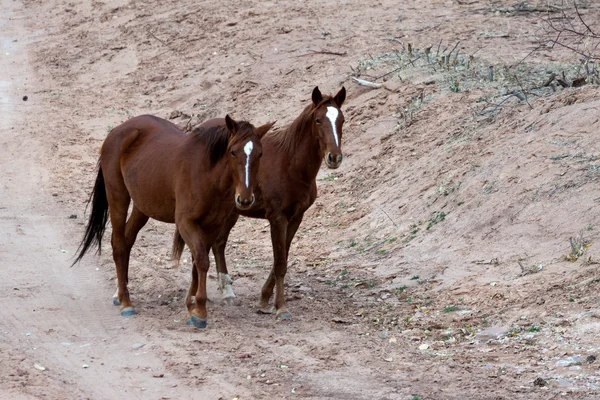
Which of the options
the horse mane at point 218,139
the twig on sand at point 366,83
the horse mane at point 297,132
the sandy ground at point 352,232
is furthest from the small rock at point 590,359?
the twig on sand at point 366,83

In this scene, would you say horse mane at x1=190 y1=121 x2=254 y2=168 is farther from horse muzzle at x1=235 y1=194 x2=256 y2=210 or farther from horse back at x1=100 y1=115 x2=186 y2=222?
horse muzzle at x1=235 y1=194 x2=256 y2=210

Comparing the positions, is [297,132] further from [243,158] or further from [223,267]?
[223,267]

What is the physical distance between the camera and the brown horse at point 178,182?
316 inches

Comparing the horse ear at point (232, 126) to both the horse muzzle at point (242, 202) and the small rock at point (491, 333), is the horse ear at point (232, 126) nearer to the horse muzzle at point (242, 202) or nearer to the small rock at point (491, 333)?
the horse muzzle at point (242, 202)

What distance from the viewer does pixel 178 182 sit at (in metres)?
8.42

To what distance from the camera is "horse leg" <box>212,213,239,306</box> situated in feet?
30.5

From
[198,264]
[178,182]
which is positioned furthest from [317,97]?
[198,264]

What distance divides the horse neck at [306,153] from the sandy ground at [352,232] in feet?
4.59

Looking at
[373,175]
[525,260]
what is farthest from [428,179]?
[525,260]

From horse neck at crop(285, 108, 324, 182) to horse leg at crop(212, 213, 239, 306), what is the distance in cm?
86

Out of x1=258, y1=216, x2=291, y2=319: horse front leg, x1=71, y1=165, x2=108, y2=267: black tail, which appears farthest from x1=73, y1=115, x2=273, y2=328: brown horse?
x1=258, y1=216, x2=291, y2=319: horse front leg

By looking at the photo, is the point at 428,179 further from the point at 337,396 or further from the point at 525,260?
the point at 337,396

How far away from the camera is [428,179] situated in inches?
468

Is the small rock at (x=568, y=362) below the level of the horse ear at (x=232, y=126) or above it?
below
